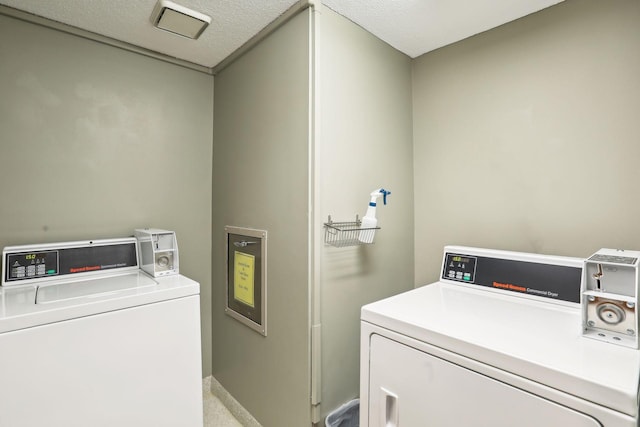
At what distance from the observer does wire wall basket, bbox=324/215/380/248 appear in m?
1.55

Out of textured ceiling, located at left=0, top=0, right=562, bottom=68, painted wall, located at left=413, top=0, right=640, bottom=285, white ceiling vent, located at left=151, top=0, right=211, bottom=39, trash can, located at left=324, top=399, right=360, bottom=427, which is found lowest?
trash can, located at left=324, top=399, right=360, bottom=427

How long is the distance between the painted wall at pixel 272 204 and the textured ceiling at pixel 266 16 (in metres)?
0.16

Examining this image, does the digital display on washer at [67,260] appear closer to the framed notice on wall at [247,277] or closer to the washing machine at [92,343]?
the washing machine at [92,343]

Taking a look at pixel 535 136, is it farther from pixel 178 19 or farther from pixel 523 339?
pixel 178 19

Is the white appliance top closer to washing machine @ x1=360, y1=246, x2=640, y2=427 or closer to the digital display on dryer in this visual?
washing machine @ x1=360, y1=246, x2=640, y2=427

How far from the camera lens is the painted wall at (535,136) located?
136cm

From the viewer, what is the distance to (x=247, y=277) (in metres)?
1.93

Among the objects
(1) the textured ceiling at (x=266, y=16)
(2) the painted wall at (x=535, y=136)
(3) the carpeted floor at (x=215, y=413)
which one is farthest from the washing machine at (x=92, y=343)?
(2) the painted wall at (x=535, y=136)

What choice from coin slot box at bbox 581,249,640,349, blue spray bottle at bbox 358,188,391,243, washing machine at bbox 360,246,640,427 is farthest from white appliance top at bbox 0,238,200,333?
coin slot box at bbox 581,249,640,349

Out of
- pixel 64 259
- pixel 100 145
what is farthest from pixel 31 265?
pixel 100 145

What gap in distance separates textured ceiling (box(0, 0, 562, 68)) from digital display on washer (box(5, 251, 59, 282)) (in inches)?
49.5

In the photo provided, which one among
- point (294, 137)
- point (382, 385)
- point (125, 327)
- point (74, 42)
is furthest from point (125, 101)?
point (382, 385)

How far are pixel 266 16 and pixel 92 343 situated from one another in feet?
5.71

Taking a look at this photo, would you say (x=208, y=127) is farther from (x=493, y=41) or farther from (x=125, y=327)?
(x=493, y=41)
